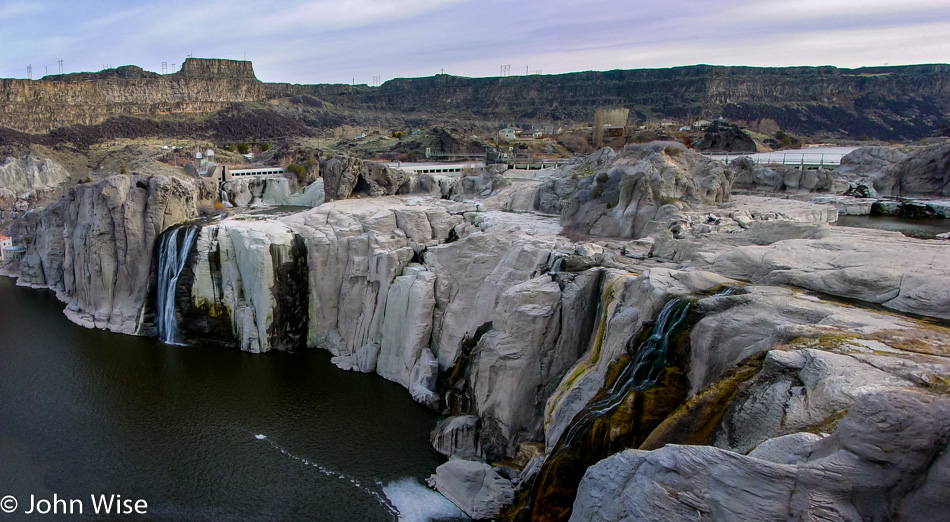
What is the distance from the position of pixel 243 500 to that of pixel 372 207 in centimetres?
1770

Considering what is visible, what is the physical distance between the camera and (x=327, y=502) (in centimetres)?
1792

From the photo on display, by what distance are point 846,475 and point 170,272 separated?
30.1m

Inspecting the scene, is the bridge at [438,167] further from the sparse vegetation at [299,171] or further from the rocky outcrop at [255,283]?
the rocky outcrop at [255,283]

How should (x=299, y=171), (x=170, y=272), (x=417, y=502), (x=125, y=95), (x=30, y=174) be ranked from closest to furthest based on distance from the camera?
(x=417, y=502) < (x=170, y=272) < (x=299, y=171) < (x=30, y=174) < (x=125, y=95)

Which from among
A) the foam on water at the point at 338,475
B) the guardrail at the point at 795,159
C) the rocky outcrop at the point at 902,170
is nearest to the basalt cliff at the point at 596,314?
the rocky outcrop at the point at 902,170

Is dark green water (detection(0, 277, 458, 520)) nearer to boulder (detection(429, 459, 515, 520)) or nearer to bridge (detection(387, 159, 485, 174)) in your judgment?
boulder (detection(429, 459, 515, 520))

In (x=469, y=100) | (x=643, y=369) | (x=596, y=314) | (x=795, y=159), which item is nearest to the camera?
(x=643, y=369)

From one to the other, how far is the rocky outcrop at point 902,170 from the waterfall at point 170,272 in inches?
1423

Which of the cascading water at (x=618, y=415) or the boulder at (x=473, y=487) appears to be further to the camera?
the boulder at (x=473, y=487)

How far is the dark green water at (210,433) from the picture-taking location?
18188mm

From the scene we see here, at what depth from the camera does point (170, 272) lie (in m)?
31.2

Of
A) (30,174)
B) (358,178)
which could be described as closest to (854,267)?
(358,178)

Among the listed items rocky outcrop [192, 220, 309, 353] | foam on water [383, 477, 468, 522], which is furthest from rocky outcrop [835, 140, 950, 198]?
foam on water [383, 477, 468, 522]

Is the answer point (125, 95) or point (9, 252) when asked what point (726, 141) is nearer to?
point (9, 252)
